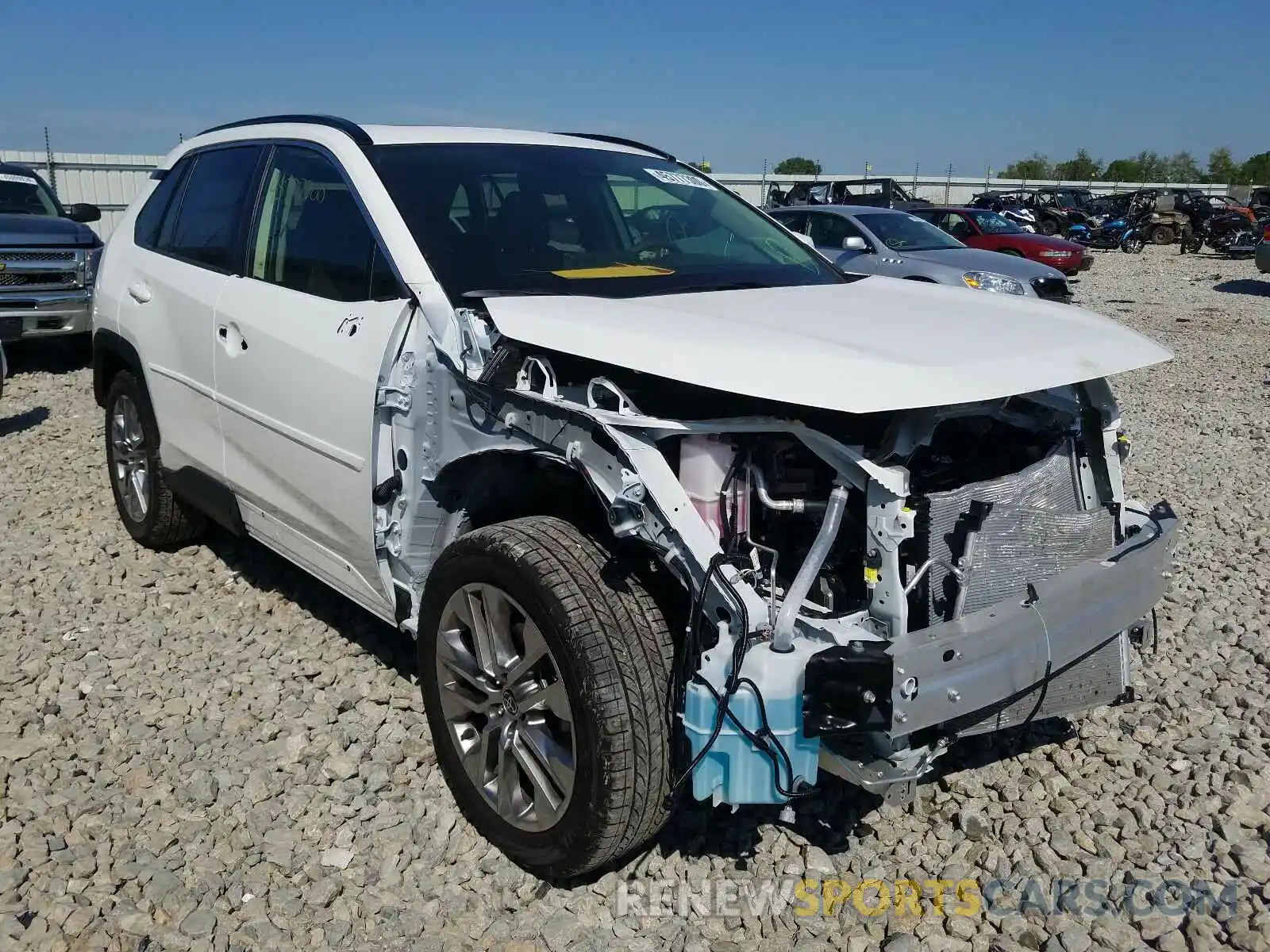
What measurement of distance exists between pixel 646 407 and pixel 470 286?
753mm

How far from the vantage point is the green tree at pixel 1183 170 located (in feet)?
229

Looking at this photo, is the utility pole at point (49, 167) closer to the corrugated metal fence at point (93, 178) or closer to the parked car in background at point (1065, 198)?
the corrugated metal fence at point (93, 178)

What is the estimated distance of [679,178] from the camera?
4.29 metres

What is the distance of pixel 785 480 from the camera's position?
8.91 feet

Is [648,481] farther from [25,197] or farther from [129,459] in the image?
[25,197]

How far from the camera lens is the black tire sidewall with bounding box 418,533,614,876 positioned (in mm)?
2539

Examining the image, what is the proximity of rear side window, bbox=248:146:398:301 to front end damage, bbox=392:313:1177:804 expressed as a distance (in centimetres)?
54

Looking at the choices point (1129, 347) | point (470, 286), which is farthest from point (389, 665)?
point (1129, 347)

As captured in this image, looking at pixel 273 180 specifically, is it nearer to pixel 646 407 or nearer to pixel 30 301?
pixel 646 407

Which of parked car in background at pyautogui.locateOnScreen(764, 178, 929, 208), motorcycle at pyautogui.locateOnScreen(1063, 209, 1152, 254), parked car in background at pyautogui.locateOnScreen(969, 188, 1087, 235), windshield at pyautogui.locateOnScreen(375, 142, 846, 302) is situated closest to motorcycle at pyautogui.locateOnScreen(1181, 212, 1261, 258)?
motorcycle at pyautogui.locateOnScreen(1063, 209, 1152, 254)

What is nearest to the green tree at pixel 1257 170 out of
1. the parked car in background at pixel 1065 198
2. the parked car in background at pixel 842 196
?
the parked car in background at pixel 1065 198

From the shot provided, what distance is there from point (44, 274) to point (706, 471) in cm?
935

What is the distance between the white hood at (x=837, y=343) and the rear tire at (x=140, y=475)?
2.69 metres

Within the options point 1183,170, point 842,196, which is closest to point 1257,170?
point 1183,170
